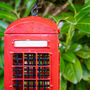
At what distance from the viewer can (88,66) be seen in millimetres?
2090

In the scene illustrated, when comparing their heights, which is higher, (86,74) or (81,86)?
(86,74)

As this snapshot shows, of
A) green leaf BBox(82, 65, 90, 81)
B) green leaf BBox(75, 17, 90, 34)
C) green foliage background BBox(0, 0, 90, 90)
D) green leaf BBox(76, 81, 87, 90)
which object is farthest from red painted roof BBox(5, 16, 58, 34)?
green leaf BBox(76, 81, 87, 90)

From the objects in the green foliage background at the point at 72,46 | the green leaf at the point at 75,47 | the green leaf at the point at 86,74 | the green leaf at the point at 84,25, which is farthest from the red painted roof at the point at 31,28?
the green leaf at the point at 86,74

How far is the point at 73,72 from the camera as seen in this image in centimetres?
192

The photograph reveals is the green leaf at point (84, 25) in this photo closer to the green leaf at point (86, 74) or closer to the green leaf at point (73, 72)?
the green leaf at point (73, 72)

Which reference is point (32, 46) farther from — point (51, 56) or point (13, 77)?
point (13, 77)

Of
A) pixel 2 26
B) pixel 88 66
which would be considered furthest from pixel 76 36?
pixel 2 26

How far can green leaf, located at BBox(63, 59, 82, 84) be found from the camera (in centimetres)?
186

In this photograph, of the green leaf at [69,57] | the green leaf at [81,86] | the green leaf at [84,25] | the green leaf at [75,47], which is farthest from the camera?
the green leaf at [81,86]

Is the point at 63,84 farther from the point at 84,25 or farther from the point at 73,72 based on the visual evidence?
the point at 84,25

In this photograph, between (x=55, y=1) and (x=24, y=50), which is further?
(x=55, y=1)

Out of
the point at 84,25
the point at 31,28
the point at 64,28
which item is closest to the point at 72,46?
the point at 64,28

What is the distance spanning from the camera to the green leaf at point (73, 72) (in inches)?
73.2

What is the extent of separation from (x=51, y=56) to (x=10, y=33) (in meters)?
0.32
